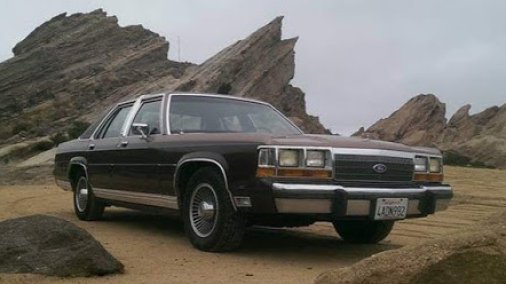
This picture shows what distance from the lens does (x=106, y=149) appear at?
7.91m

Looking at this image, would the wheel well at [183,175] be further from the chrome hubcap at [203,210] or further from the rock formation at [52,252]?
the rock formation at [52,252]

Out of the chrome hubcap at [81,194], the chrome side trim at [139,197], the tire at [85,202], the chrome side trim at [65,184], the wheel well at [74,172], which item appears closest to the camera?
the chrome side trim at [139,197]

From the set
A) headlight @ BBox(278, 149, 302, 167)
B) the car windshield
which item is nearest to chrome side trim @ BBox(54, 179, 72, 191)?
the car windshield

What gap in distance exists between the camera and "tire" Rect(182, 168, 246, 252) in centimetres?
578

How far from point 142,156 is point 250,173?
1.86 metres

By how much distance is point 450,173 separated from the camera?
20.4 m

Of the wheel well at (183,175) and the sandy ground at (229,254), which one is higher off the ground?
the wheel well at (183,175)

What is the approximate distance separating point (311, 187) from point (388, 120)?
5606 cm

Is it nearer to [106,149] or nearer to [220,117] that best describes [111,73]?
[106,149]

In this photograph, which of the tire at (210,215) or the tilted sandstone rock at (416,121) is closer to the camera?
the tire at (210,215)

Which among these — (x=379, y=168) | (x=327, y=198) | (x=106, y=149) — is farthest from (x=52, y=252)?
(x=106, y=149)

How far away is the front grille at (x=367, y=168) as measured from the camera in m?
5.58

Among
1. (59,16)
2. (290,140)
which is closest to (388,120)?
(59,16)

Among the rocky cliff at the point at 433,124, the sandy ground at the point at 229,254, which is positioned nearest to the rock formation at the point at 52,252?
the sandy ground at the point at 229,254
